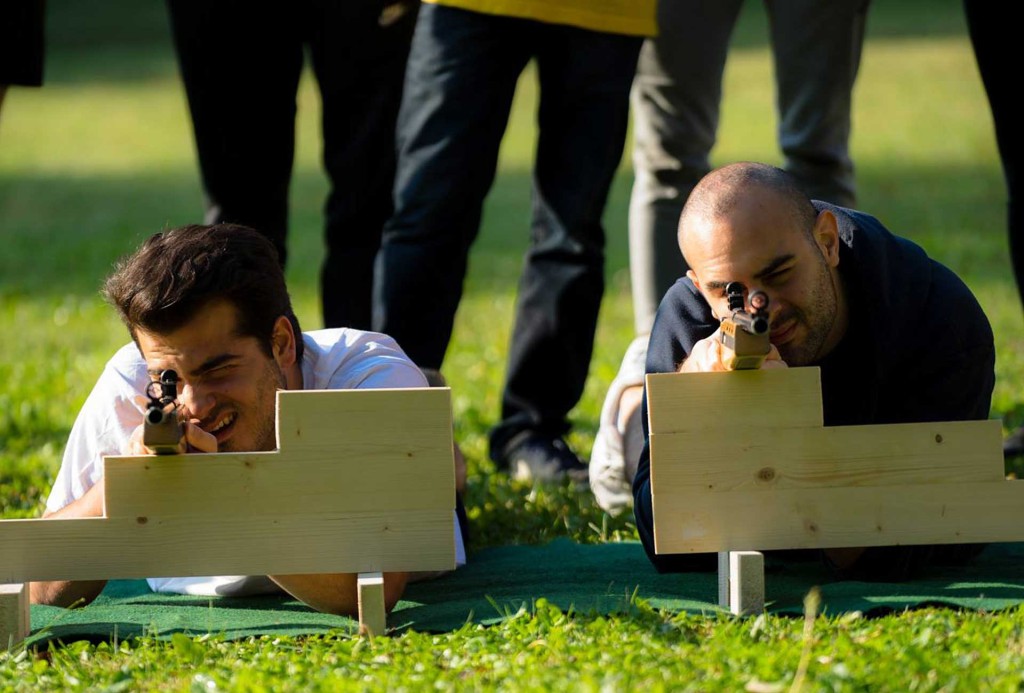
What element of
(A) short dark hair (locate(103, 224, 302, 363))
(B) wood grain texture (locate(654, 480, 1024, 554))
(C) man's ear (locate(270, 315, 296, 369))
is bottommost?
(B) wood grain texture (locate(654, 480, 1024, 554))

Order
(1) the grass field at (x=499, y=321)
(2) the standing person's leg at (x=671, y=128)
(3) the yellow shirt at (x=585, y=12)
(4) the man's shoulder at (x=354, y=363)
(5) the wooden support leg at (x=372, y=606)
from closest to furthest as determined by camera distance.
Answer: (1) the grass field at (x=499, y=321)
(5) the wooden support leg at (x=372, y=606)
(4) the man's shoulder at (x=354, y=363)
(3) the yellow shirt at (x=585, y=12)
(2) the standing person's leg at (x=671, y=128)

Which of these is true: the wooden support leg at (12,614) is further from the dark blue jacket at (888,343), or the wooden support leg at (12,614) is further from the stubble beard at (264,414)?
the dark blue jacket at (888,343)

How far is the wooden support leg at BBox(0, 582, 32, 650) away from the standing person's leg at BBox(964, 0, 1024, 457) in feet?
10.4

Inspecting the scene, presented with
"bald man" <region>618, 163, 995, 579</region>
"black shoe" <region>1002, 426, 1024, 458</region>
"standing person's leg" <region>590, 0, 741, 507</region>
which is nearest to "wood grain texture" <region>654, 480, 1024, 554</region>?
"bald man" <region>618, 163, 995, 579</region>

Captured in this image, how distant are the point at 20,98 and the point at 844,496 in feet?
64.1

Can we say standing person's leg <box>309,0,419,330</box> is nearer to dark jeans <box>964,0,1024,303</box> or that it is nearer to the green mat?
the green mat

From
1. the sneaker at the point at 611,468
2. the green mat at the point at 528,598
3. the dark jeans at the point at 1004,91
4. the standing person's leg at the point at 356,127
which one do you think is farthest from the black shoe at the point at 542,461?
the dark jeans at the point at 1004,91

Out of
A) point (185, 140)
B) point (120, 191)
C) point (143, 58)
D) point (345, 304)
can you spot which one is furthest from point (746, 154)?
point (143, 58)

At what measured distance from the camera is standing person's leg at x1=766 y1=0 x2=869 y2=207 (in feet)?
16.1

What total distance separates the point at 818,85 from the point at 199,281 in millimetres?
2604

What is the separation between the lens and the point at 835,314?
10.9 ft

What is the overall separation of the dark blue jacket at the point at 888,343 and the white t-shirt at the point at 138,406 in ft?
2.08

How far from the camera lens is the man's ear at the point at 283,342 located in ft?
11.0

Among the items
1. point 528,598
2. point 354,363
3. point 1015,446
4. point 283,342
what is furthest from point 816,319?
point 1015,446
